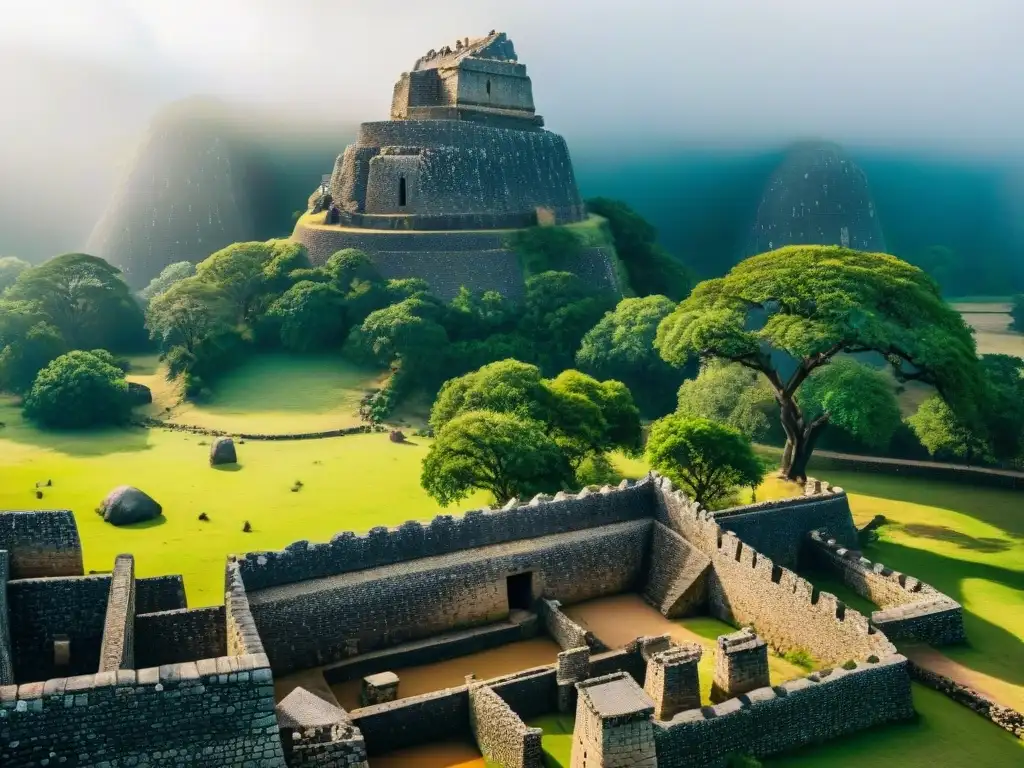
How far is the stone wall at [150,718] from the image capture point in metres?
9.70

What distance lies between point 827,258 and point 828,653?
1486 centimetres

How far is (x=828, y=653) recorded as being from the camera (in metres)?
18.0

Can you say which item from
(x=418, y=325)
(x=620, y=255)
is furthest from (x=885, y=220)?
(x=418, y=325)

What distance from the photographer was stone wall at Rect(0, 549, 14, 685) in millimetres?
12419

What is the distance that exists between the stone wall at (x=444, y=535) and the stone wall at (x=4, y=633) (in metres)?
→ 3.87

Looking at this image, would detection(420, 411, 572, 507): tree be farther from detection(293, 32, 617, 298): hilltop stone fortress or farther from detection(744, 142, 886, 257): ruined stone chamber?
detection(744, 142, 886, 257): ruined stone chamber

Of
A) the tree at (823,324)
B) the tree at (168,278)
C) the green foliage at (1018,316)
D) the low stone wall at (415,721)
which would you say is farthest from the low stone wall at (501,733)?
the green foliage at (1018,316)

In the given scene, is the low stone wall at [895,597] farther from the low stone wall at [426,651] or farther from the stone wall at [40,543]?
the stone wall at [40,543]

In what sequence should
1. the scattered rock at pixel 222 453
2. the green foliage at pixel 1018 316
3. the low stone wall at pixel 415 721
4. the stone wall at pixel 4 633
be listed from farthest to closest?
the green foliage at pixel 1018 316 < the scattered rock at pixel 222 453 < the low stone wall at pixel 415 721 < the stone wall at pixel 4 633

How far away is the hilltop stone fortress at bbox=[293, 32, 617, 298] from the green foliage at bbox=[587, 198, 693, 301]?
8.48 feet

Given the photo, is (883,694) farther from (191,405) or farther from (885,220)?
(885,220)

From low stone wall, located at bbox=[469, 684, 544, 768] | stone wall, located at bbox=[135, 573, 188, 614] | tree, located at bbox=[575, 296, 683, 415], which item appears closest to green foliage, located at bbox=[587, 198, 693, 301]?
tree, located at bbox=[575, 296, 683, 415]

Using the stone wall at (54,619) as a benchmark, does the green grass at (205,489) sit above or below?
below

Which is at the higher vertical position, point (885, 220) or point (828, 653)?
point (885, 220)
